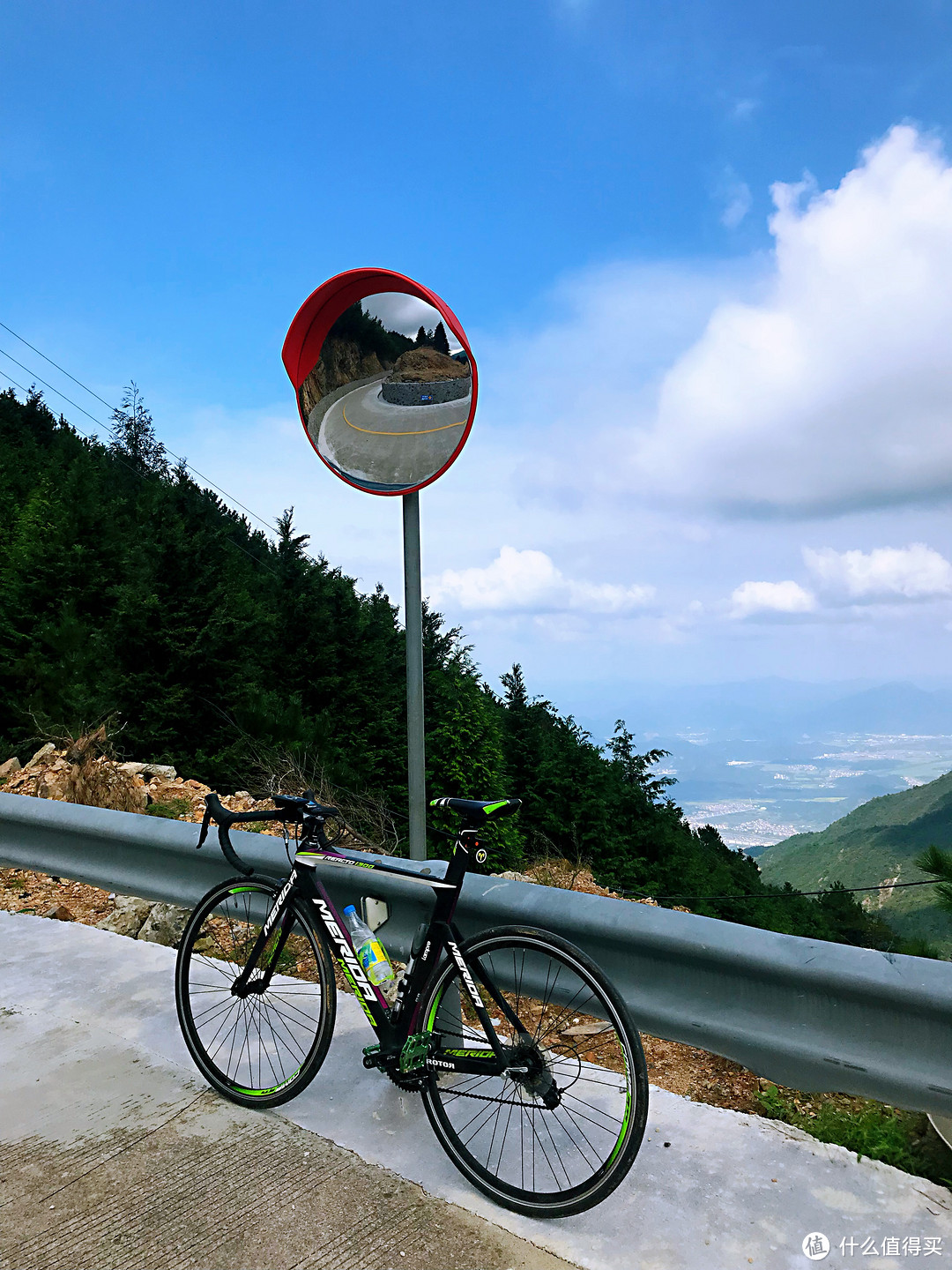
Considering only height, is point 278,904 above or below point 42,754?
below

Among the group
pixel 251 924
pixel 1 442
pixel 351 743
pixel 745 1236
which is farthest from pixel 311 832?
pixel 1 442

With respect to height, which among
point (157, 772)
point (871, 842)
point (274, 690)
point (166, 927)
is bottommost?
point (871, 842)

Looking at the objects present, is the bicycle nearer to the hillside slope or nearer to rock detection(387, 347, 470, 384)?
rock detection(387, 347, 470, 384)

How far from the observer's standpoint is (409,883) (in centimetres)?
317

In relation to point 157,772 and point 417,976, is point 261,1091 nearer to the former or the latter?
point 417,976

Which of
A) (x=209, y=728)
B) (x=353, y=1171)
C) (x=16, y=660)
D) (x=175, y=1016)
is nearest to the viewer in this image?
(x=353, y=1171)

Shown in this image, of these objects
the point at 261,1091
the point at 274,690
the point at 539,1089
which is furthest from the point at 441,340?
the point at 274,690

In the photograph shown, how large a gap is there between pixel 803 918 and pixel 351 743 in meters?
22.8

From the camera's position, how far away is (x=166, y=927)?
4992mm

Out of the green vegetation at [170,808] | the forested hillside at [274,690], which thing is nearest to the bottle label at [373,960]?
the green vegetation at [170,808]

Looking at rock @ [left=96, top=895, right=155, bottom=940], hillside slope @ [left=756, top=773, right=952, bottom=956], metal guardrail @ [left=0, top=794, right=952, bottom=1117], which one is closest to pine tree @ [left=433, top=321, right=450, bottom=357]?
metal guardrail @ [left=0, top=794, right=952, bottom=1117]

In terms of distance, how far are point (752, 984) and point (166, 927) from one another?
11.7 feet

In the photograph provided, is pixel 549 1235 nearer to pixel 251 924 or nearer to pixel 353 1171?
pixel 353 1171

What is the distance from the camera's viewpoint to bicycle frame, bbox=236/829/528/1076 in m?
2.53
